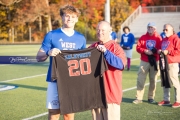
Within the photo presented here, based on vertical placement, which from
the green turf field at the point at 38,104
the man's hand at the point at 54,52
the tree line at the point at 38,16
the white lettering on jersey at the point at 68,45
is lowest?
the green turf field at the point at 38,104

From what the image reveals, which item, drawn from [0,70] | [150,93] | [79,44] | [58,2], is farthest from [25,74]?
[58,2]

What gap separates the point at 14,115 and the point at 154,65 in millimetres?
3426

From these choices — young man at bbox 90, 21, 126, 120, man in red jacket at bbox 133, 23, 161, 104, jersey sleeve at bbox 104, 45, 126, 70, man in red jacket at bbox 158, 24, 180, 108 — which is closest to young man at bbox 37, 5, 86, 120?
young man at bbox 90, 21, 126, 120

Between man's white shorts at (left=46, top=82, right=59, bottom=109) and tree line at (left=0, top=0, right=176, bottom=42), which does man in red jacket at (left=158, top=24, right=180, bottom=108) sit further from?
tree line at (left=0, top=0, right=176, bottom=42)

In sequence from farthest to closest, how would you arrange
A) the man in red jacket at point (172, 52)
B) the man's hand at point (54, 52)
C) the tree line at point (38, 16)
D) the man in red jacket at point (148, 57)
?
the tree line at point (38, 16) → the man in red jacket at point (148, 57) → the man in red jacket at point (172, 52) → the man's hand at point (54, 52)

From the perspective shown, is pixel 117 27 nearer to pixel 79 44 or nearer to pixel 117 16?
pixel 117 16

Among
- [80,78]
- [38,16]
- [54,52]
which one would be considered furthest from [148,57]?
[38,16]

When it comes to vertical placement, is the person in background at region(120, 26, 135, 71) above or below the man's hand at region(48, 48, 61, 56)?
below

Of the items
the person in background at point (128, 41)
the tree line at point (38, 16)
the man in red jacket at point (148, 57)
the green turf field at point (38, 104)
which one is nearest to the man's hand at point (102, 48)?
the green turf field at point (38, 104)

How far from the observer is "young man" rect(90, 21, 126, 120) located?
4.68 meters

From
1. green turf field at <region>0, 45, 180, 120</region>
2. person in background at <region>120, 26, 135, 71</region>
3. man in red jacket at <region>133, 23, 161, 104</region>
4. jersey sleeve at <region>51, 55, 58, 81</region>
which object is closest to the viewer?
jersey sleeve at <region>51, 55, 58, 81</region>

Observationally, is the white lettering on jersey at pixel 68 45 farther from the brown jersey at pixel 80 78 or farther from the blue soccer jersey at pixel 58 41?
the brown jersey at pixel 80 78

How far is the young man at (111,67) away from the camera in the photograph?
468 cm

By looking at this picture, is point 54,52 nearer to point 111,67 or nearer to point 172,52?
point 111,67
